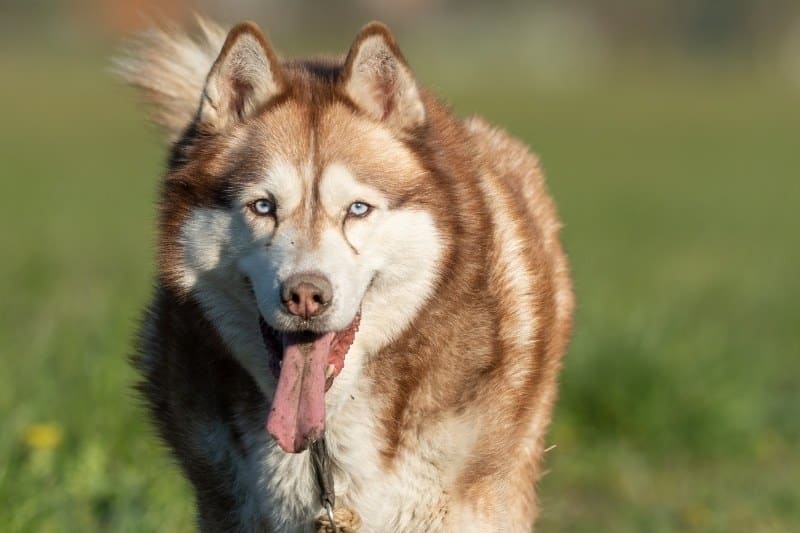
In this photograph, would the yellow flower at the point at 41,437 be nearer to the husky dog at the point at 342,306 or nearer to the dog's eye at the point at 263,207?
the husky dog at the point at 342,306

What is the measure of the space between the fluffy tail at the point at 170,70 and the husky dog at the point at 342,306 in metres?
0.80

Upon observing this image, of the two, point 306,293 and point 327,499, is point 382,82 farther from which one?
point 327,499

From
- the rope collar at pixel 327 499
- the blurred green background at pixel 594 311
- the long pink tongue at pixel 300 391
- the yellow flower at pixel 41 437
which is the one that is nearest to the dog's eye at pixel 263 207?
the long pink tongue at pixel 300 391

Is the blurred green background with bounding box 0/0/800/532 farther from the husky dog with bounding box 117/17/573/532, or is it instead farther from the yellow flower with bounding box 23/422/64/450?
the husky dog with bounding box 117/17/573/532

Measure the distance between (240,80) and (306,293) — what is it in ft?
2.41

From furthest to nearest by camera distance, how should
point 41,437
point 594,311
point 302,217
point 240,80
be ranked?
point 594,311
point 41,437
point 240,80
point 302,217

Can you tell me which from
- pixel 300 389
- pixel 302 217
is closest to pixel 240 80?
pixel 302 217

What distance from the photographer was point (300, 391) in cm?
362

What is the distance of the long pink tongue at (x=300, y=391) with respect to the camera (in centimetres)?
A: 361

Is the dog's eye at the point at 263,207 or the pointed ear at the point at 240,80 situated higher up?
the pointed ear at the point at 240,80

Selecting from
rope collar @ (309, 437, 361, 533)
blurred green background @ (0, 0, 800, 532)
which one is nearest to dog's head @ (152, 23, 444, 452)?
rope collar @ (309, 437, 361, 533)

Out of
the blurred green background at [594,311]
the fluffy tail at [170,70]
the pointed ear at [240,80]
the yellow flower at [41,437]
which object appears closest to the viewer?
the pointed ear at [240,80]

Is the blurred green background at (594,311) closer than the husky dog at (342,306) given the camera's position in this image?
No

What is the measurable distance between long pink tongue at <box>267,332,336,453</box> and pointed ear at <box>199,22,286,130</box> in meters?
0.66
